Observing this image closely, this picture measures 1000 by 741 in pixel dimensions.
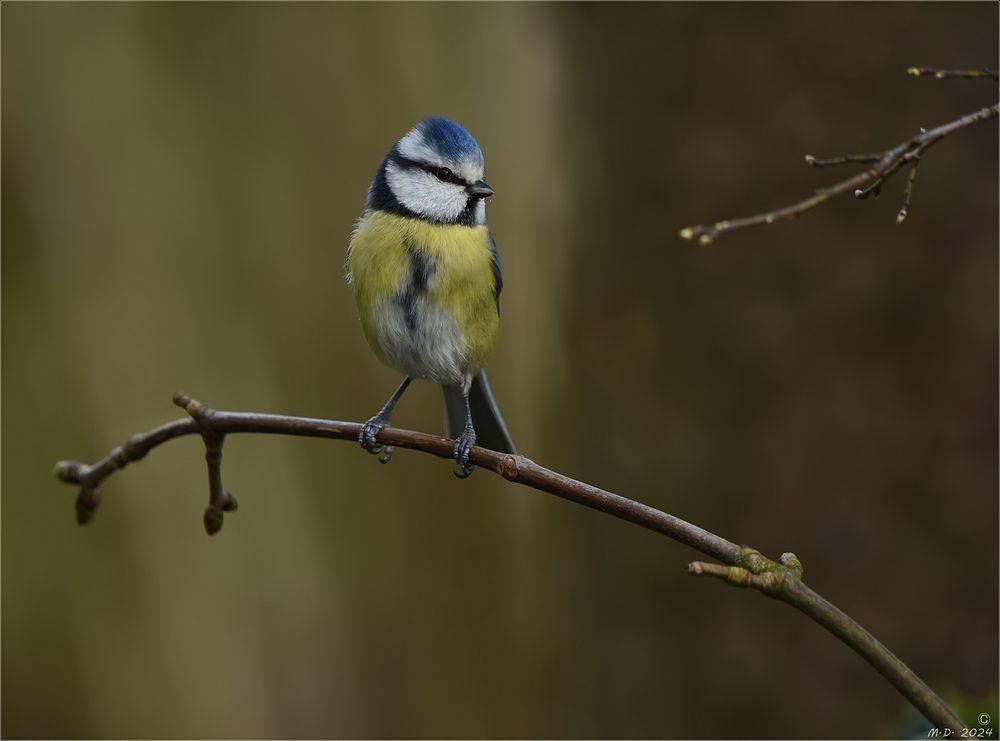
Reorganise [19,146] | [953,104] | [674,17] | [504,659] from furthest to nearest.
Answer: [504,659] < [19,146] < [674,17] < [953,104]

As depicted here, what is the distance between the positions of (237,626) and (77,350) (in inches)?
46.7

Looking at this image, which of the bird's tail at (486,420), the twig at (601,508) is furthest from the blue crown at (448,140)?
the twig at (601,508)

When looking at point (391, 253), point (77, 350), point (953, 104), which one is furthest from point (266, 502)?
point (953, 104)

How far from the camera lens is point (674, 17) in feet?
10.2

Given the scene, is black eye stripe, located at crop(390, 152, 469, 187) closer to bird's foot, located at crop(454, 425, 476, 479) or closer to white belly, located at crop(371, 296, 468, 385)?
white belly, located at crop(371, 296, 468, 385)

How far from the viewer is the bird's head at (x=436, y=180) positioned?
1.87 meters

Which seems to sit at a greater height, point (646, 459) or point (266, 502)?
point (646, 459)

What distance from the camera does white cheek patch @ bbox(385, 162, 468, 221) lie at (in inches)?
75.2

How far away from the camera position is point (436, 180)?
1.94m

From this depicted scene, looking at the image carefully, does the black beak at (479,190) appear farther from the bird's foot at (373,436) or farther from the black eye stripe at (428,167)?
the bird's foot at (373,436)

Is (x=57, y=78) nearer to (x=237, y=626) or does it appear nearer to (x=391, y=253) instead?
(x=237, y=626)

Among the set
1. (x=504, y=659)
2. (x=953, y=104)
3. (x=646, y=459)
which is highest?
(x=953, y=104)

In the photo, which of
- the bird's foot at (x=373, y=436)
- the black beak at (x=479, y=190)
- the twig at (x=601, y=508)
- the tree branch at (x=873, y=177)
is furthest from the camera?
the black beak at (x=479, y=190)

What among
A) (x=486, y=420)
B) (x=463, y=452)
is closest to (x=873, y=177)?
(x=463, y=452)
